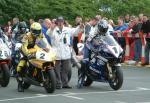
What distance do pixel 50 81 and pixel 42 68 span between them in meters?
0.42

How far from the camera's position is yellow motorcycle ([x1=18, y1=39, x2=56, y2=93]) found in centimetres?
1469

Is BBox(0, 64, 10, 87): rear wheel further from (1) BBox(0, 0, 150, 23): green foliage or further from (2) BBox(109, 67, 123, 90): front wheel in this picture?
(1) BBox(0, 0, 150, 23): green foliage

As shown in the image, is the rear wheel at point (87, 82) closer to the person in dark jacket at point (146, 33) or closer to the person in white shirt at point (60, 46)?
the person in white shirt at point (60, 46)

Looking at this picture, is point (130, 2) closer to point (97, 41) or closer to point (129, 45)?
point (129, 45)

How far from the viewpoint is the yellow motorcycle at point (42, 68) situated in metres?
14.7

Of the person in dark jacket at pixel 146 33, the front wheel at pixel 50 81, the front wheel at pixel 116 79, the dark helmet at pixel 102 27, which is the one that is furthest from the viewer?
the person in dark jacket at pixel 146 33

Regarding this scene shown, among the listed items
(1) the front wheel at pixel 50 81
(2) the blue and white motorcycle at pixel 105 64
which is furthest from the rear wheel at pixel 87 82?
(1) the front wheel at pixel 50 81

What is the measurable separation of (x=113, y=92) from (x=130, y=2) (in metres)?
47.2

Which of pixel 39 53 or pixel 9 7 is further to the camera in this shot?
pixel 9 7

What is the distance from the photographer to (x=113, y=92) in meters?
15.1

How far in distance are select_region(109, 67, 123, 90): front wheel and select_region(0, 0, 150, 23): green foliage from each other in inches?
1381

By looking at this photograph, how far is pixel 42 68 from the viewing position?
583 inches

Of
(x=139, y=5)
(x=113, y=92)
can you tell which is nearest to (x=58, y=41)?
(x=113, y=92)

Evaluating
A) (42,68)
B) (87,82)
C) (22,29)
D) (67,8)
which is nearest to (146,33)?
(22,29)
